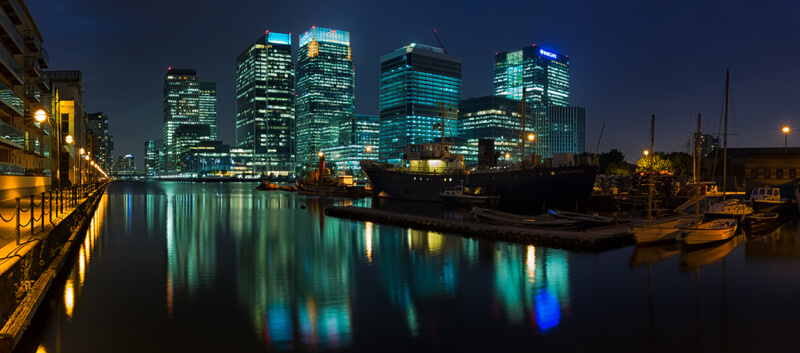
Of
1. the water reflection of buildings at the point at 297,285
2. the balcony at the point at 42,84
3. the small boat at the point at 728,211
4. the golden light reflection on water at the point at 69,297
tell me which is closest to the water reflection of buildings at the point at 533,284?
the water reflection of buildings at the point at 297,285

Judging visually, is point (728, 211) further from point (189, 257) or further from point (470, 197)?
point (189, 257)

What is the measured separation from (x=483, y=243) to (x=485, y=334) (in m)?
15.1

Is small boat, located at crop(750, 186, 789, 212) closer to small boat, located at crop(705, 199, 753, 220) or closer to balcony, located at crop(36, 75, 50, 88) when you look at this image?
small boat, located at crop(705, 199, 753, 220)

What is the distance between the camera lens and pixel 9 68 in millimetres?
37062

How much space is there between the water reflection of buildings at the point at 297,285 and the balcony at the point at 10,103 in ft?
62.1

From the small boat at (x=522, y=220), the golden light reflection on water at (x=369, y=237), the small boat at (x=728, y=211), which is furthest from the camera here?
the small boat at (x=728, y=211)

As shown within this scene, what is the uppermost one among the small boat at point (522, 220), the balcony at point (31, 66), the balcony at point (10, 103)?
the balcony at point (31, 66)

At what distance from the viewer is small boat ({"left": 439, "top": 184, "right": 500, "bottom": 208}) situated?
173 feet

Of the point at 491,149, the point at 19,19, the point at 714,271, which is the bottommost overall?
the point at 714,271

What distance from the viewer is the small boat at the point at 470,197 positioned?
2080 inches

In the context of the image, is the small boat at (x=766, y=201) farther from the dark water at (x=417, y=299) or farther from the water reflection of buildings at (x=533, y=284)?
the water reflection of buildings at (x=533, y=284)

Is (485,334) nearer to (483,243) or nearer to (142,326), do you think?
(142,326)

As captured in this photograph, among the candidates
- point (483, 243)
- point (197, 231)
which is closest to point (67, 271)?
point (197, 231)

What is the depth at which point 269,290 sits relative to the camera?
16359mm
